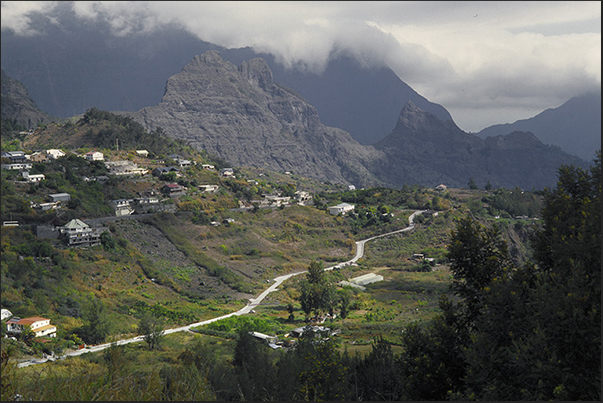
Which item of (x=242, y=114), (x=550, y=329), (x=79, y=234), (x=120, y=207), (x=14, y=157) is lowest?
(x=79, y=234)

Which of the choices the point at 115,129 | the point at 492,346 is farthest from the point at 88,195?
the point at 492,346

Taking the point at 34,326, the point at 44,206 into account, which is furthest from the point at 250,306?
the point at 44,206

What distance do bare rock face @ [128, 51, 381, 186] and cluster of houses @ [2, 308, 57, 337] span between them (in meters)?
114

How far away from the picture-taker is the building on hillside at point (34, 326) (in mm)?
21703

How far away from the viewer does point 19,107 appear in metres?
88.2

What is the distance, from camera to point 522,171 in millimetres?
167625

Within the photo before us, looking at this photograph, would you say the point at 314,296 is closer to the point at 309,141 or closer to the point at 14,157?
the point at 14,157

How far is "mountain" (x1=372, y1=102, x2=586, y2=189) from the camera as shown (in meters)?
166

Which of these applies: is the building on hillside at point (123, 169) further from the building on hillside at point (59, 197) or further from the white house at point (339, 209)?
the white house at point (339, 209)

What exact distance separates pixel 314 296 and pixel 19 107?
266ft

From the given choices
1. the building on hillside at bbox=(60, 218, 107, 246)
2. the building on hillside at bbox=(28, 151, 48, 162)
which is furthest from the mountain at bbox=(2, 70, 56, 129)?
the building on hillside at bbox=(60, 218, 107, 246)

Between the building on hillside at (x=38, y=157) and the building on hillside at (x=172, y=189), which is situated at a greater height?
the building on hillside at (x=38, y=157)

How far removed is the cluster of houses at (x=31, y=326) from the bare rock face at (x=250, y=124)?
375ft

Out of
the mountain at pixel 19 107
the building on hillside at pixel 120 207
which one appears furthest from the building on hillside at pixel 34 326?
the mountain at pixel 19 107
